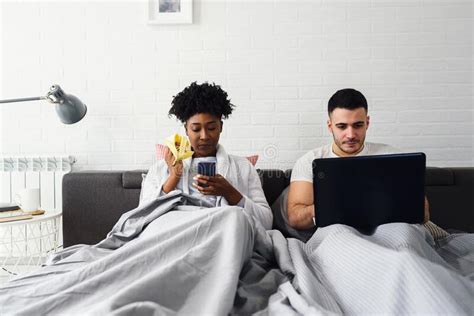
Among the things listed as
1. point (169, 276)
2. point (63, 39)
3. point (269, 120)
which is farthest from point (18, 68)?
point (169, 276)

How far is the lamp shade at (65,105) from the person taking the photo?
5.67 ft

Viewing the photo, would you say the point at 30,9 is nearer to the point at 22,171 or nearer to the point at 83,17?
the point at 83,17

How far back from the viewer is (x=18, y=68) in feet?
7.55

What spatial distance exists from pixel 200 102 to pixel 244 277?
3.18ft

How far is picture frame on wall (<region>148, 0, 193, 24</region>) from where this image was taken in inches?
87.4

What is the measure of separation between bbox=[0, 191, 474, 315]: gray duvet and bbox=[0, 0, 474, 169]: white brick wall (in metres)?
1.11

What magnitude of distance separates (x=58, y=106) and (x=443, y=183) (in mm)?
1972

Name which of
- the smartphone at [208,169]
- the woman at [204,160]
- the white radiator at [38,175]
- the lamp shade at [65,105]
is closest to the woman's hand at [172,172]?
the woman at [204,160]

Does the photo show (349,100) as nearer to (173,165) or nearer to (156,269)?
(173,165)

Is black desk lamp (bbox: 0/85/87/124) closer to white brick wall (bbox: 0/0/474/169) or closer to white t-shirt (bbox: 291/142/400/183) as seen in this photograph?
white brick wall (bbox: 0/0/474/169)


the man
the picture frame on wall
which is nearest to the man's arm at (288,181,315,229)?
the man

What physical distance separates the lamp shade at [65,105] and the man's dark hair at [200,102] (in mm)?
453

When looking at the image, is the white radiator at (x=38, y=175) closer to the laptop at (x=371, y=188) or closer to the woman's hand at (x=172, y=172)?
the woman's hand at (x=172, y=172)

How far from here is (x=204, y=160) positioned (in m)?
1.82
